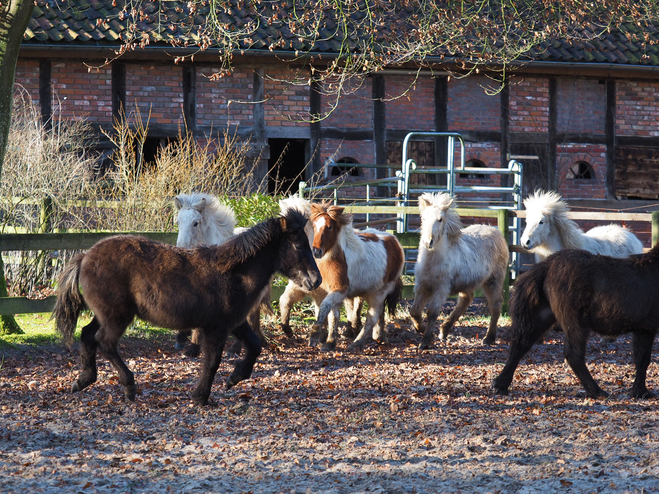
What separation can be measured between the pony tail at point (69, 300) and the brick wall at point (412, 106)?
35.8 feet

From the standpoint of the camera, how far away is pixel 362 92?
52.3 ft

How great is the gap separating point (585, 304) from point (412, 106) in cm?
1078

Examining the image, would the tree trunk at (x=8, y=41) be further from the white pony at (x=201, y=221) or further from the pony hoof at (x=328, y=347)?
the pony hoof at (x=328, y=347)

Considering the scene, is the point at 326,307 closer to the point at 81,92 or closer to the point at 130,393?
the point at 130,393

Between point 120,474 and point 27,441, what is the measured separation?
97 cm

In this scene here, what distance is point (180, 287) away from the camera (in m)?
5.89

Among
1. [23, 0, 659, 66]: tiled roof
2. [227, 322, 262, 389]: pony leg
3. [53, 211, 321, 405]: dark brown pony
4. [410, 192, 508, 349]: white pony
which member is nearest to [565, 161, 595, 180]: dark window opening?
[23, 0, 659, 66]: tiled roof

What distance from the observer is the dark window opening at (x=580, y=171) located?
17.6 metres

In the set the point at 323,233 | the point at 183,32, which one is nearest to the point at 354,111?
the point at 183,32

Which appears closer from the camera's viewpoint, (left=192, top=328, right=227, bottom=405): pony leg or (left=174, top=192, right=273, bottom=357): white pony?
(left=192, top=328, right=227, bottom=405): pony leg

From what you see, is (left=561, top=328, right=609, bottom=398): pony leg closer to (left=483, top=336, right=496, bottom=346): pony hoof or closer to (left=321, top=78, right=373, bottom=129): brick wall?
(left=483, top=336, right=496, bottom=346): pony hoof

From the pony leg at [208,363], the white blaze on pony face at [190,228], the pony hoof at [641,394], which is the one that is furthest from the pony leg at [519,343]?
the white blaze on pony face at [190,228]

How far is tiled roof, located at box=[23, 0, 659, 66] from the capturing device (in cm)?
1364

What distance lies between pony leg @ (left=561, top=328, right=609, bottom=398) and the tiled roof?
25.3ft
